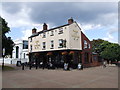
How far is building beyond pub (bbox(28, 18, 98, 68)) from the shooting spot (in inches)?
936

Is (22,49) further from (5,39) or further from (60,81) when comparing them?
(60,81)

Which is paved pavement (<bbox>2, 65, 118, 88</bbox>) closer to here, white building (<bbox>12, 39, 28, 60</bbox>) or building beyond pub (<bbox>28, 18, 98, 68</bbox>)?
building beyond pub (<bbox>28, 18, 98, 68</bbox>)

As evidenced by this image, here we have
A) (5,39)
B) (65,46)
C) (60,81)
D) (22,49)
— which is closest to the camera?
(60,81)

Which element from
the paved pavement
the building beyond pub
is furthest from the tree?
the paved pavement

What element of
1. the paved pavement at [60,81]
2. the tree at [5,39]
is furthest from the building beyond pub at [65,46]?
the paved pavement at [60,81]

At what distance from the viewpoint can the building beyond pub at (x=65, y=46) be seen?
78.0 ft

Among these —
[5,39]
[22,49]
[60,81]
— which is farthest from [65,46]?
[22,49]

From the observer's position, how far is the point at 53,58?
26.0m

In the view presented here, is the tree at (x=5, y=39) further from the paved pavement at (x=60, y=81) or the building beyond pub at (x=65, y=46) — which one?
the paved pavement at (x=60, y=81)

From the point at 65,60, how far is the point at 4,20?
13444mm

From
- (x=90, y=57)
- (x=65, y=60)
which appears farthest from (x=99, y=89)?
(x=90, y=57)

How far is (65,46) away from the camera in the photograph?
23.6 m

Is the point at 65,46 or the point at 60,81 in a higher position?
the point at 65,46

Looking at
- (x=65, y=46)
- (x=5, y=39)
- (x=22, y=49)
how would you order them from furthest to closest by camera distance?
(x=22, y=49)
(x=65, y=46)
(x=5, y=39)
